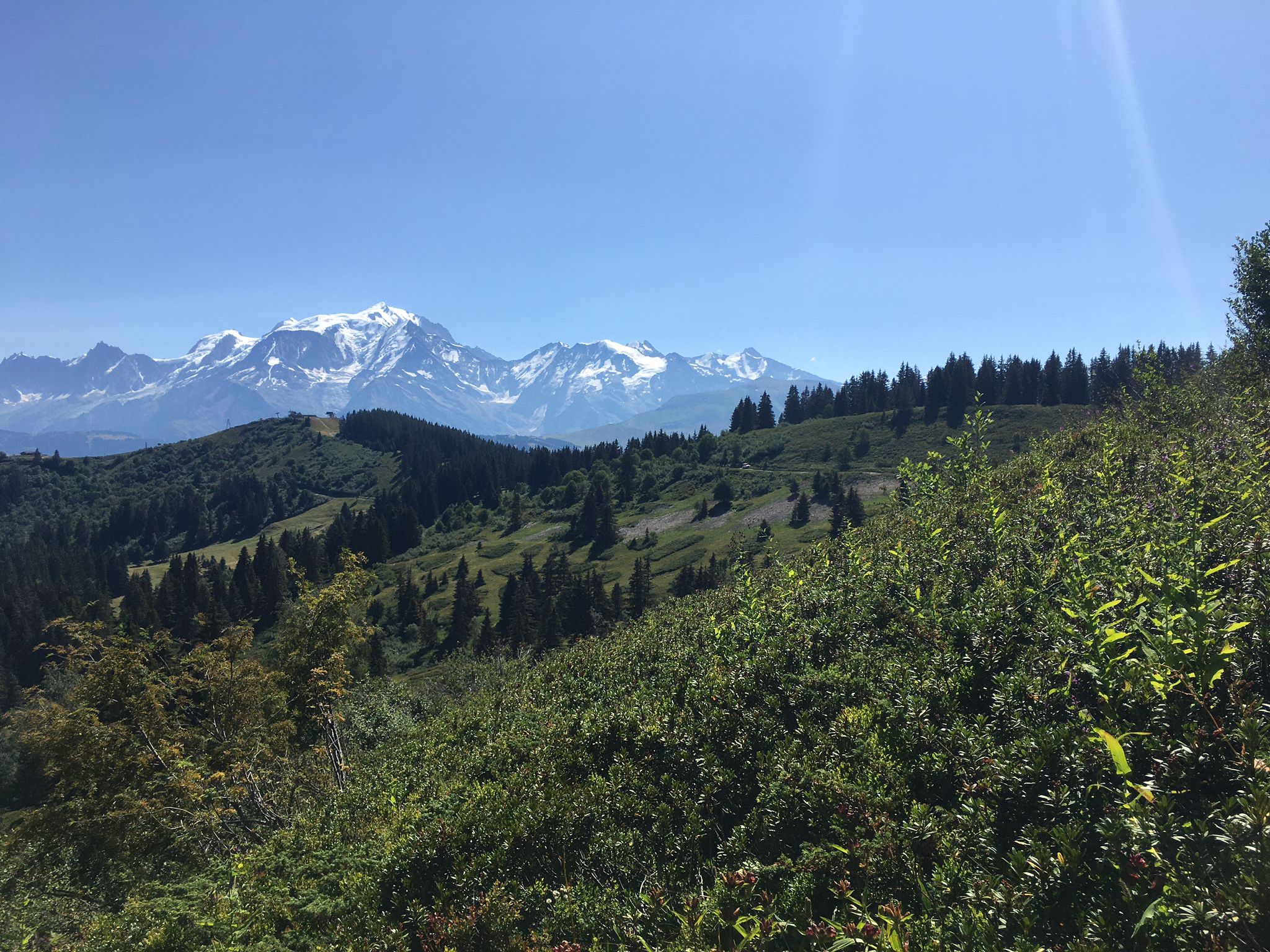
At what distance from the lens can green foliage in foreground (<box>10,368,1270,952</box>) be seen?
4965 millimetres

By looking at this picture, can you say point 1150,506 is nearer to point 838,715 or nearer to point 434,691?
point 838,715

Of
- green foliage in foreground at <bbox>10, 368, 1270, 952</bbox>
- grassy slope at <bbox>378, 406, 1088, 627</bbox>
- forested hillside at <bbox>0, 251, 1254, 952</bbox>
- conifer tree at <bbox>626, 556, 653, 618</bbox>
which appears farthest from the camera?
grassy slope at <bbox>378, 406, 1088, 627</bbox>

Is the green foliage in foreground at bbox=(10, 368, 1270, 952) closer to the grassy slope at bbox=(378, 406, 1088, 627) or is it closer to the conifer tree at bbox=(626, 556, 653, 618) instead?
the conifer tree at bbox=(626, 556, 653, 618)

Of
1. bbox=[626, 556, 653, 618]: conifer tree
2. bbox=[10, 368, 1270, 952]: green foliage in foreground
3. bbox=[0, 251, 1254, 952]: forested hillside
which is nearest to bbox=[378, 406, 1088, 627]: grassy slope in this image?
bbox=[626, 556, 653, 618]: conifer tree

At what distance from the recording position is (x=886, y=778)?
7.80 meters

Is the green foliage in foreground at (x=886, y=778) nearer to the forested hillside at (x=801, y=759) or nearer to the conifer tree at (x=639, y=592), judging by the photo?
the forested hillside at (x=801, y=759)

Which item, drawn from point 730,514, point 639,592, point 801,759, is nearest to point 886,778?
point 801,759

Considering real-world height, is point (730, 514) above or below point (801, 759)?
below

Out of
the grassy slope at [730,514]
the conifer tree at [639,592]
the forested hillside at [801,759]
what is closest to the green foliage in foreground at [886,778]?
the forested hillside at [801,759]

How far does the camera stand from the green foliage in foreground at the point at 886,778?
4965 mm

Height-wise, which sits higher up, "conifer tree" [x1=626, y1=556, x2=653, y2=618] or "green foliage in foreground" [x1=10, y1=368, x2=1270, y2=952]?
"green foliage in foreground" [x1=10, y1=368, x2=1270, y2=952]

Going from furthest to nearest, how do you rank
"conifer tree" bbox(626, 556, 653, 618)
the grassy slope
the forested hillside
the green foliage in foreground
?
the grassy slope → "conifer tree" bbox(626, 556, 653, 618) → the forested hillside → the green foliage in foreground

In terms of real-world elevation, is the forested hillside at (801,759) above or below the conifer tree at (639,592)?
above

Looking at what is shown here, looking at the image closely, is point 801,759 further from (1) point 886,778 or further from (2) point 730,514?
(2) point 730,514
